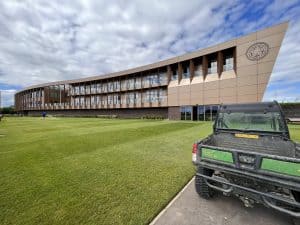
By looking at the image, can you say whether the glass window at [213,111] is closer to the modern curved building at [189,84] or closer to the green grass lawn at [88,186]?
the modern curved building at [189,84]

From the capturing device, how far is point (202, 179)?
3.62 metres

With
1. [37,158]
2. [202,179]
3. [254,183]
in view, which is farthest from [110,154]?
[254,183]

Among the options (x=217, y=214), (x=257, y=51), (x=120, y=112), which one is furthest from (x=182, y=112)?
(x=217, y=214)

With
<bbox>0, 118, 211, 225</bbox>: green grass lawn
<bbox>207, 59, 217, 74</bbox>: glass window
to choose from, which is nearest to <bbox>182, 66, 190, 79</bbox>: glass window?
<bbox>207, 59, 217, 74</bbox>: glass window

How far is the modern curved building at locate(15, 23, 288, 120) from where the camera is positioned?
22.9m

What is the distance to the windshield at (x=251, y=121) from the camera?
414 cm

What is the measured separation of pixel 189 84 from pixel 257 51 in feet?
37.0

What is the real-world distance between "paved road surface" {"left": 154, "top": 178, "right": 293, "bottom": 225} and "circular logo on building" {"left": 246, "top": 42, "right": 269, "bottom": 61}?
25174 millimetres

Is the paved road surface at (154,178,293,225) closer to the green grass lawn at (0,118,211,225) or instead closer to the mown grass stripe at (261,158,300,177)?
the green grass lawn at (0,118,211,225)

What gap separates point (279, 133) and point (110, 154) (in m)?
6.16

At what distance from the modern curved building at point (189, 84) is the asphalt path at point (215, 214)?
2380 cm

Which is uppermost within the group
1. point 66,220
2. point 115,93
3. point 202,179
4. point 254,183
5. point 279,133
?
point 115,93

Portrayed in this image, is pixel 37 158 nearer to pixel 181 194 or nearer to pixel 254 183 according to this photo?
pixel 181 194

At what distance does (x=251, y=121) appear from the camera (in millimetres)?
4469
